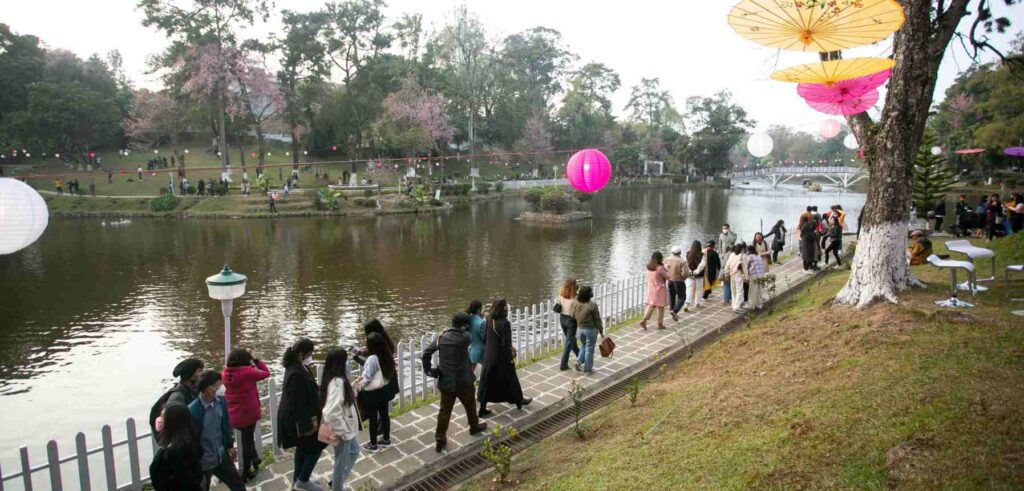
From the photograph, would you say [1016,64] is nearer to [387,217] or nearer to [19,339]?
[19,339]

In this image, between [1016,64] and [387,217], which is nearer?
[1016,64]

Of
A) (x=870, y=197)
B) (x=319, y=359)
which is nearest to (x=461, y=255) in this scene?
(x=319, y=359)

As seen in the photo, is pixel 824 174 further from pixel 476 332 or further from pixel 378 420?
pixel 378 420

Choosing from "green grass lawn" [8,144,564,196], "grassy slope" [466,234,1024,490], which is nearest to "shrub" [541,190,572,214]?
"green grass lawn" [8,144,564,196]

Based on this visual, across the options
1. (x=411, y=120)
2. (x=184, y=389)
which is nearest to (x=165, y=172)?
(x=411, y=120)

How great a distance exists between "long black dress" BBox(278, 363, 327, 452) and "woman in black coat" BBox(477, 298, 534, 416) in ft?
6.44

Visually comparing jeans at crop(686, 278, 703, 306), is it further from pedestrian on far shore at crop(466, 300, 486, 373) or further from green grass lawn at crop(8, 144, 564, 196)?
green grass lawn at crop(8, 144, 564, 196)

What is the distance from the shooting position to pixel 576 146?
2461 inches

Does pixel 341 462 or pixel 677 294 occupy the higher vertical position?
pixel 677 294

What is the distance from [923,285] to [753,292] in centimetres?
264

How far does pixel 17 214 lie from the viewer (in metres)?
5.66

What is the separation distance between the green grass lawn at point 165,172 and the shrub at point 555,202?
12.7 m

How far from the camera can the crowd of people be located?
12.6 ft

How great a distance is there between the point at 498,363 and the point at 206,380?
112 inches
